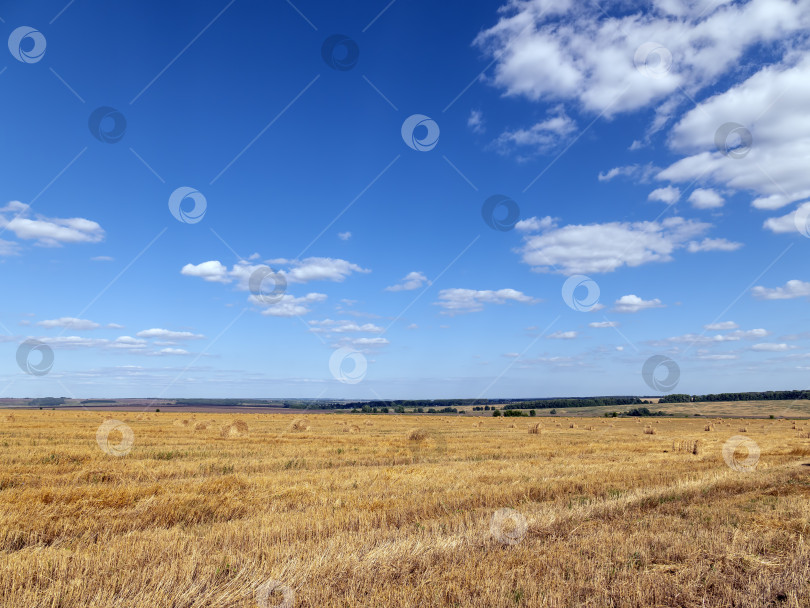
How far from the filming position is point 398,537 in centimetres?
802

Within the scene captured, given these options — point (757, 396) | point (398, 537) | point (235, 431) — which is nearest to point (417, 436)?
point (235, 431)

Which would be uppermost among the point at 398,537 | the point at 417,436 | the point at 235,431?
the point at 235,431

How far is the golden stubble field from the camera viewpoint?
5.70 m

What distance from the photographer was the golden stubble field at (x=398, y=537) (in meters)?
5.70

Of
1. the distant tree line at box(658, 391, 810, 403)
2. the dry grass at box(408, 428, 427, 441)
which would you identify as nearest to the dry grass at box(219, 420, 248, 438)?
the dry grass at box(408, 428, 427, 441)

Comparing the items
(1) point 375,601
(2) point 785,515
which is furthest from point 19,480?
(2) point 785,515

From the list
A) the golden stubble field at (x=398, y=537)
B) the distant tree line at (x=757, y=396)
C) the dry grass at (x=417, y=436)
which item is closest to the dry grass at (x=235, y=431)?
the dry grass at (x=417, y=436)

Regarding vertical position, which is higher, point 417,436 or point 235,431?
point 235,431

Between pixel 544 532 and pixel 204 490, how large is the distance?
736cm

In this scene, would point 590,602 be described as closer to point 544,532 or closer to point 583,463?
point 544,532

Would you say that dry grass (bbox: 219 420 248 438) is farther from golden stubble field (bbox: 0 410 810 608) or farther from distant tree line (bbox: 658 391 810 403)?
distant tree line (bbox: 658 391 810 403)

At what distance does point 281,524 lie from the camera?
28.1ft

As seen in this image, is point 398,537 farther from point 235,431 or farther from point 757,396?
point 757,396

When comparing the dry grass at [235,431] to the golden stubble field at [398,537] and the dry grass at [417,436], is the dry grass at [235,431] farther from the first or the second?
the golden stubble field at [398,537]
